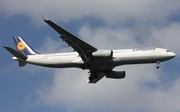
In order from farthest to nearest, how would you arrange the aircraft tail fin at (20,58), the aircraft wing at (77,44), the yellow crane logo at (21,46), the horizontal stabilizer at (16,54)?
the yellow crane logo at (21,46)
the aircraft tail fin at (20,58)
the horizontal stabilizer at (16,54)
the aircraft wing at (77,44)

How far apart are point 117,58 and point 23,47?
20.9 metres

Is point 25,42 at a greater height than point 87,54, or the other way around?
point 25,42

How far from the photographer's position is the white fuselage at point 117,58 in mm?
69500

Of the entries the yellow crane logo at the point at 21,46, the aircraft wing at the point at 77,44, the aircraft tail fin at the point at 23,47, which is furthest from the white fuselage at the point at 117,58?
the yellow crane logo at the point at 21,46

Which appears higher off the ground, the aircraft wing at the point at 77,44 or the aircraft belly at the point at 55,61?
the aircraft wing at the point at 77,44

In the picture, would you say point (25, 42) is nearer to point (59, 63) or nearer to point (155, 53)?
point (59, 63)

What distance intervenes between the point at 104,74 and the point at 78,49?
12004 millimetres

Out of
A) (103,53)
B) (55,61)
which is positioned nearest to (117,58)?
(103,53)

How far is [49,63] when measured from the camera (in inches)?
2938

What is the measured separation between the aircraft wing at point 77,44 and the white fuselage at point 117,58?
1305mm

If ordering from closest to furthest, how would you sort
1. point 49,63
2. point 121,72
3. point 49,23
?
point 49,23 → point 49,63 → point 121,72

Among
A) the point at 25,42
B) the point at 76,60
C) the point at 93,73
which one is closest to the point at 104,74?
the point at 93,73

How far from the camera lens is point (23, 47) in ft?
268

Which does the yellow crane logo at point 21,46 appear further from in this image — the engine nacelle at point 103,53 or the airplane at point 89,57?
the engine nacelle at point 103,53
